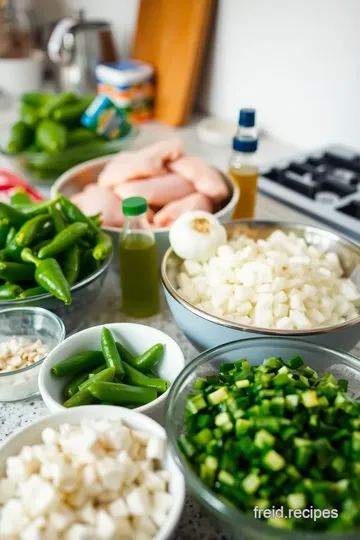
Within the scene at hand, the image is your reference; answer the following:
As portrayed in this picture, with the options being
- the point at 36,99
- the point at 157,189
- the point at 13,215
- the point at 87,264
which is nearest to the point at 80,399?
the point at 87,264

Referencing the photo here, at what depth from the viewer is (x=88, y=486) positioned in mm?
630

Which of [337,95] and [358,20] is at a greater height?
[358,20]

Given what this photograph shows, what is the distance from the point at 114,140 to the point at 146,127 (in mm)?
397

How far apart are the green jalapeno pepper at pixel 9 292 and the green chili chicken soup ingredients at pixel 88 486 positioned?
0.35 meters

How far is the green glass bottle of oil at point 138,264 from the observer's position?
3.44 ft

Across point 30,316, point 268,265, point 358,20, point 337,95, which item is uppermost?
point 358,20

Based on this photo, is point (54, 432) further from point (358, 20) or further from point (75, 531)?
point (358, 20)

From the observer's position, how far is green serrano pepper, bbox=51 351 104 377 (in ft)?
2.76

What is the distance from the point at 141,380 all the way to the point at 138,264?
0.28 metres

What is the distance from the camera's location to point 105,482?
628 millimetres

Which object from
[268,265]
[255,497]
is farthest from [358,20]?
[255,497]

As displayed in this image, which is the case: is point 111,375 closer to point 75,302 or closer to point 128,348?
point 128,348

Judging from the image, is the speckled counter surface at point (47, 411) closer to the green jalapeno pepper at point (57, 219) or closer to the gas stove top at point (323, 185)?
Result: the green jalapeno pepper at point (57, 219)

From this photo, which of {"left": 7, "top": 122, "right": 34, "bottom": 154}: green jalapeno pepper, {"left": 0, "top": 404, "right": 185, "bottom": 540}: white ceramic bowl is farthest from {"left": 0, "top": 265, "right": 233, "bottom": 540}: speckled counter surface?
{"left": 7, "top": 122, "right": 34, "bottom": 154}: green jalapeno pepper
